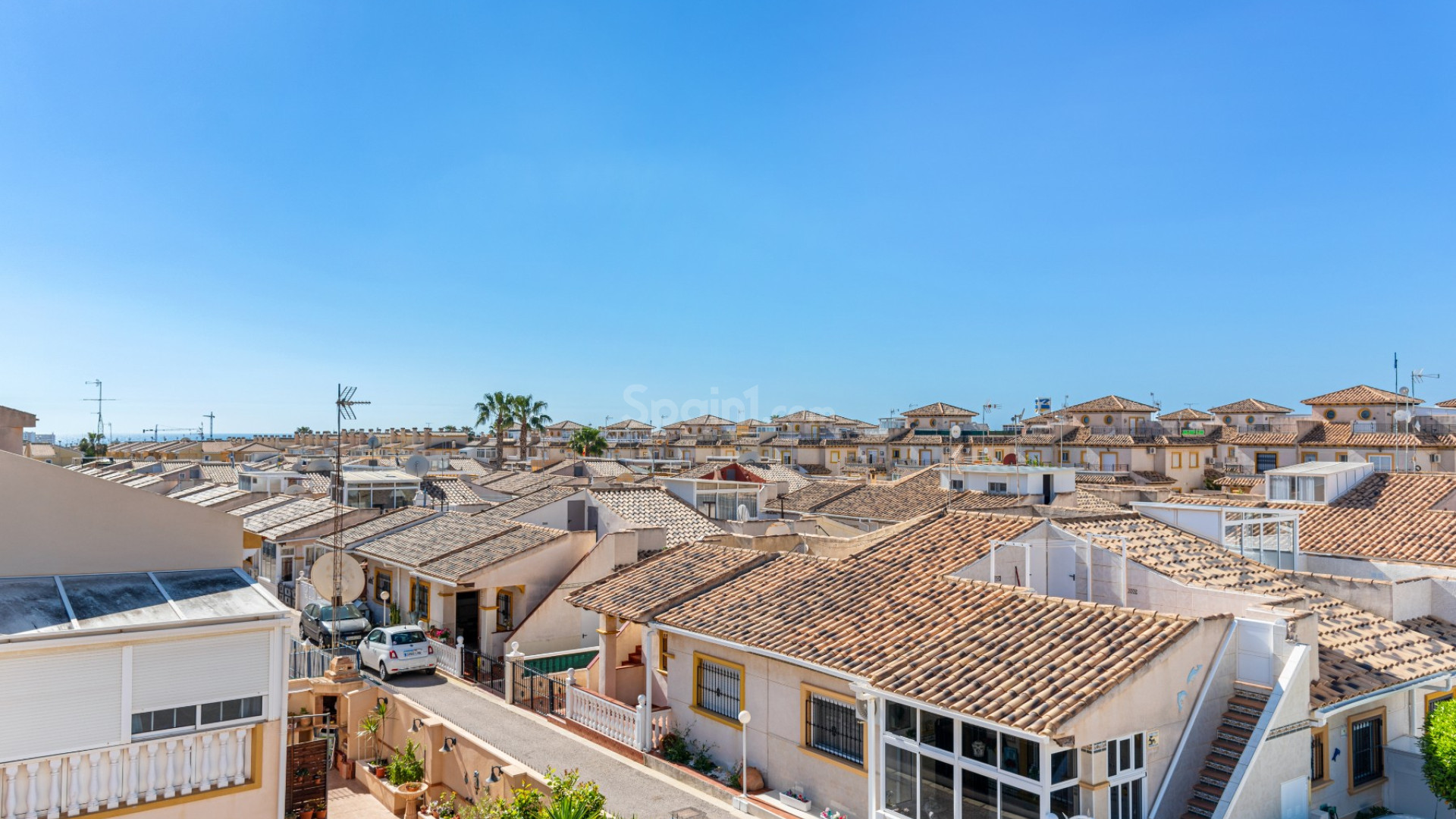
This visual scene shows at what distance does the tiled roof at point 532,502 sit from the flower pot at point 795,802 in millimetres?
16327

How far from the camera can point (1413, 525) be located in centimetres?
2255

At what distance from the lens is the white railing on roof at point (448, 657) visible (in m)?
22.6

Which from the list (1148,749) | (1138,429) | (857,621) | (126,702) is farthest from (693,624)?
(1138,429)

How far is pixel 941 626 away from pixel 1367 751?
769cm

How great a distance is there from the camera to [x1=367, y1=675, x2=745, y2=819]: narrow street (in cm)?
1433

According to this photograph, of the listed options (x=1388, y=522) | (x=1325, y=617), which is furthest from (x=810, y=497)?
(x=1325, y=617)

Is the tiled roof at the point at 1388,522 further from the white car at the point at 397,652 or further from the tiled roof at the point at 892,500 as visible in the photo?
the white car at the point at 397,652

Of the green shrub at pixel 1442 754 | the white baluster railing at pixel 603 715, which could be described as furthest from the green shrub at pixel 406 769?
the green shrub at pixel 1442 754

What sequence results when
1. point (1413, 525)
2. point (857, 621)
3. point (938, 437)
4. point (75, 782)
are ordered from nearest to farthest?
1. point (75, 782)
2. point (857, 621)
3. point (1413, 525)
4. point (938, 437)

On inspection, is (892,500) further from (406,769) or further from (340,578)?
(406,769)

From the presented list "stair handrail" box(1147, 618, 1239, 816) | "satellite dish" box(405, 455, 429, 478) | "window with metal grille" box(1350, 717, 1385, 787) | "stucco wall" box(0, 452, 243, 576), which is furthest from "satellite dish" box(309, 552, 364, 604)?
"window with metal grille" box(1350, 717, 1385, 787)

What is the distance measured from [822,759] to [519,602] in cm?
1317

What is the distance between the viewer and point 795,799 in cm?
1402

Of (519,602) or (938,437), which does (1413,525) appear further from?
(938,437)
